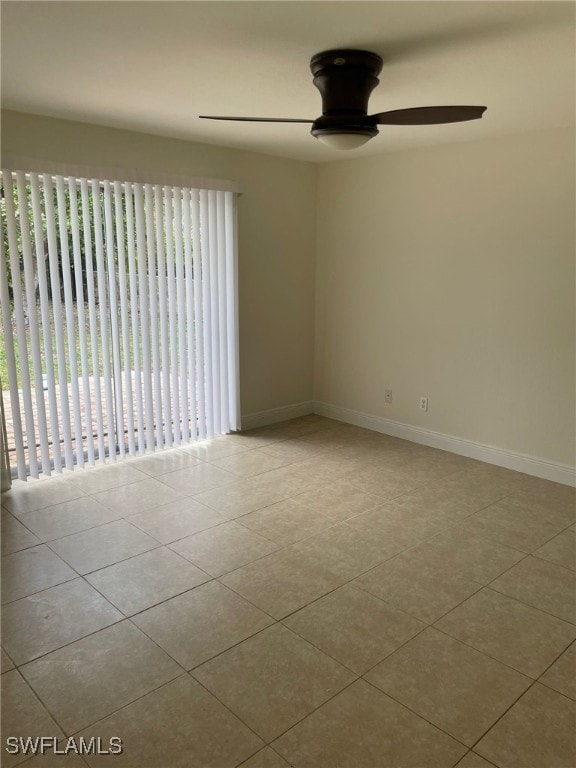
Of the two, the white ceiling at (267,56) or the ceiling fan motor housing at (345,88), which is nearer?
the white ceiling at (267,56)

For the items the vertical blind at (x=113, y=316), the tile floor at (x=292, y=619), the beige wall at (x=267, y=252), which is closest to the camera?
the tile floor at (x=292, y=619)

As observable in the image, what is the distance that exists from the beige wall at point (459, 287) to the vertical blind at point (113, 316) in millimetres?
1083

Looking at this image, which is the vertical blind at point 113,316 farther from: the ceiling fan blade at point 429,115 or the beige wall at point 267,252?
the ceiling fan blade at point 429,115

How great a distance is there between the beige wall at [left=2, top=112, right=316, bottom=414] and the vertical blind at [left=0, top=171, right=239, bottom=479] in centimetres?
21

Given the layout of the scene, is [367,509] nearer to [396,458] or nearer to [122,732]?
[396,458]

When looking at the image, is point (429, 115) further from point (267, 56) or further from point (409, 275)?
point (409, 275)

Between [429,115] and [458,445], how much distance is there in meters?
2.69

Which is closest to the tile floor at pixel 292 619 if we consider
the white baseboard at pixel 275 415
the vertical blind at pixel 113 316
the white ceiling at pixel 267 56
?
the vertical blind at pixel 113 316

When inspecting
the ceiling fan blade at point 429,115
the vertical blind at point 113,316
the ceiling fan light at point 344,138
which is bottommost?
the vertical blind at point 113,316

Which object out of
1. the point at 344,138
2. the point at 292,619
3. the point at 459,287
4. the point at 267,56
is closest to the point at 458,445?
the point at 459,287

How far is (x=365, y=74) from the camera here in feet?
7.66

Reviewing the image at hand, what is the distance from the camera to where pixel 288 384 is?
17.0 feet

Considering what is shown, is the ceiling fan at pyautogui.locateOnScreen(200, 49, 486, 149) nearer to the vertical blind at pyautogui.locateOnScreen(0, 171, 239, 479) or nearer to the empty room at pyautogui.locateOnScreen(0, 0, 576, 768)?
the empty room at pyautogui.locateOnScreen(0, 0, 576, 768)

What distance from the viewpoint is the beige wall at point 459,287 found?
12.0 feet
